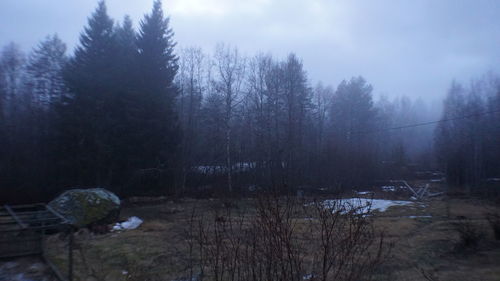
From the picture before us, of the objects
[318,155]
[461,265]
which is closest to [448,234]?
[461,265]

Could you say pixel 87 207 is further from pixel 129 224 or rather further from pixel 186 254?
pixel 186 254

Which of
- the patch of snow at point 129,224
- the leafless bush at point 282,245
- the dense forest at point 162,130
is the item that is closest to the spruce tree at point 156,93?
the dense forest at point 162,130

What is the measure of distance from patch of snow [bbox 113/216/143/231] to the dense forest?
648 cm

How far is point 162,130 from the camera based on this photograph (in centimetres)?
1981

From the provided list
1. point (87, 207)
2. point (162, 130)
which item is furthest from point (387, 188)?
point (87, 207)

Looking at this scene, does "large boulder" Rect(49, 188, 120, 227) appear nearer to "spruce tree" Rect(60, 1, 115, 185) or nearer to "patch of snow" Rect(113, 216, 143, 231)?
"patch of snow" Rect(113, 216, 143, 231)

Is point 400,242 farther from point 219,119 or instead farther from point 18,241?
point 219,119

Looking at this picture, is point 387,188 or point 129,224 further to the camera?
point 387,188

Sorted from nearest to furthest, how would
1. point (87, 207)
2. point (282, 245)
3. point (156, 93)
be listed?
point (282, 245)
point (87, 207)
point (156, 93)

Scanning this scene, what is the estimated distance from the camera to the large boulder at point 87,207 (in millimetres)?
10062

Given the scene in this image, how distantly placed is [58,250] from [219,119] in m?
17.6

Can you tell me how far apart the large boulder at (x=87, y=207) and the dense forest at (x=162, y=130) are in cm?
721

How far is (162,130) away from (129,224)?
9622mm

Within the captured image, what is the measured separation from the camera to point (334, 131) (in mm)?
37219
